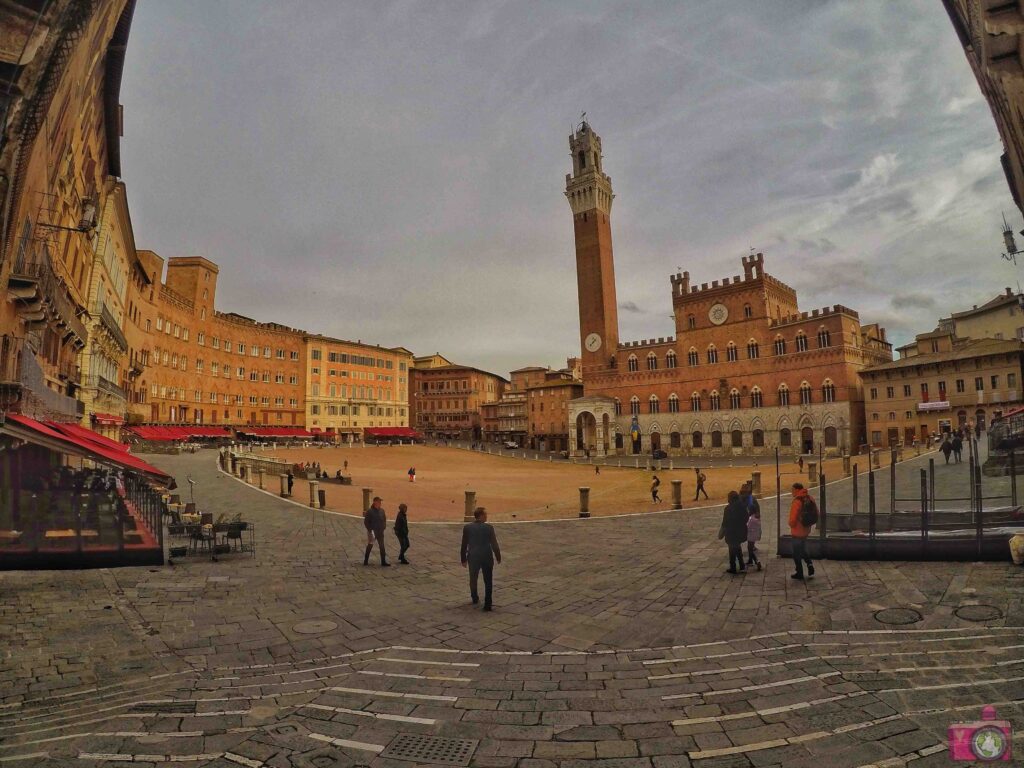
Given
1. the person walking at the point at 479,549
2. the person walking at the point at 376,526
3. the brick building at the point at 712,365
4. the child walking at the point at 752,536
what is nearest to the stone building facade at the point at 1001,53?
the child walking at the point at 752,536

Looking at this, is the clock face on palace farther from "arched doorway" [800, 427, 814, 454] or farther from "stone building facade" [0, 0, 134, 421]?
"stone building facade" [0, 0, 134, 421]

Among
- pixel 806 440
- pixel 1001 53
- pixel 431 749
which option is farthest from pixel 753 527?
pixel 806 440

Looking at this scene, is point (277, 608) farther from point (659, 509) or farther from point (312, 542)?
point (659, 509)

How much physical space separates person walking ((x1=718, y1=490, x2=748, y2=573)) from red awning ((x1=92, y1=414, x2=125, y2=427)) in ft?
90.0

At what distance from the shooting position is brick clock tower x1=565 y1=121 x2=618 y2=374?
6306 centimetres

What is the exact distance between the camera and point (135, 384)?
4081cm

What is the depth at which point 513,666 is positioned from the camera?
18.5ft

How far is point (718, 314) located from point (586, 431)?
770 inches

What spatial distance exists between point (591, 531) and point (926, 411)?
4230 cm

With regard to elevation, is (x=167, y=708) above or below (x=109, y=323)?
below

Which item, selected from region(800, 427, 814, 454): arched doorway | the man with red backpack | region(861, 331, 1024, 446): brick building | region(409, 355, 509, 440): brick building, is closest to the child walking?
the man with red backpack

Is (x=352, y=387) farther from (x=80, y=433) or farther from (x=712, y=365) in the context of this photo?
(x=80, y=433)

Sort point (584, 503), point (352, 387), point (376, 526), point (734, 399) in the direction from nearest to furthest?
point (376, 526) < point (584, 503) < point (734, 399) < point (352, 387)

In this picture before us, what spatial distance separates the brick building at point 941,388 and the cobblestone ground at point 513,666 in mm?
41678
